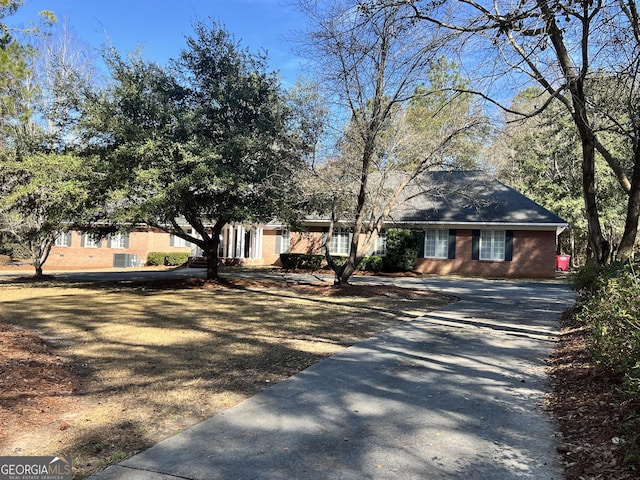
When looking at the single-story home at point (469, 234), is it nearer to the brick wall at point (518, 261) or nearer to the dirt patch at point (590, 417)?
the brick wall at point (518, 261)

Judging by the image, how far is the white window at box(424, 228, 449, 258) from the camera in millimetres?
25984

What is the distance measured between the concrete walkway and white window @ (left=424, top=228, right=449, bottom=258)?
60.9 ft

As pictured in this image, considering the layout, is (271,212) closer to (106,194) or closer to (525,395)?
(106,194)

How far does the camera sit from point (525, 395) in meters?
5.33

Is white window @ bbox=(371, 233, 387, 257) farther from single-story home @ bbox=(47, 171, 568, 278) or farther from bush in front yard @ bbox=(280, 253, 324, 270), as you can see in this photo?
bush in front yard @ bbox=(280, 253, 324, 270)

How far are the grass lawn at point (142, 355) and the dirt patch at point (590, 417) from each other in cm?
314

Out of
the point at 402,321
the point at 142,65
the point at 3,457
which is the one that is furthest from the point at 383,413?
the point at 142,65

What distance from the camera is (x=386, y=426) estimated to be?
435cm

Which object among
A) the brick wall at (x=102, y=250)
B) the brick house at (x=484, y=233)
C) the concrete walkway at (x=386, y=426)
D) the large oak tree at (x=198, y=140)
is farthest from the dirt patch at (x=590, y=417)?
the brick wall at (x=102, y=250)

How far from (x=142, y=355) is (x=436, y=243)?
831 inches

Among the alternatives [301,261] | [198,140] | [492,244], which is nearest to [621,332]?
[198,140]

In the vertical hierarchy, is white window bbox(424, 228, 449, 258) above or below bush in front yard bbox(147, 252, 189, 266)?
above

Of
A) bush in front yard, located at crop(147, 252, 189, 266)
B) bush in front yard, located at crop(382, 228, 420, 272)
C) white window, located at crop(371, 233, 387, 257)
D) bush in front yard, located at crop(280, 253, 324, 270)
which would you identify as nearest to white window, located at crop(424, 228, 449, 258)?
bush in front yard, located at crop(382, 228, 420, 272)

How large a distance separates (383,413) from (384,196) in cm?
1288
